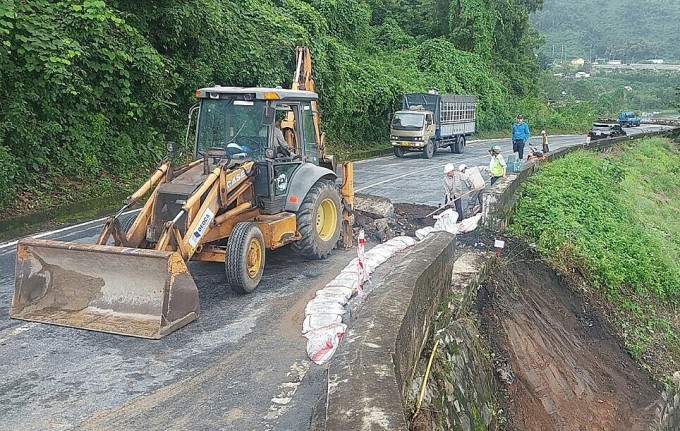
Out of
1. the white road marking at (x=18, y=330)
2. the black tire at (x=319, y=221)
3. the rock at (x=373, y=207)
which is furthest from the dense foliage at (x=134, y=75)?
the white road marking at (x=18, y=330)

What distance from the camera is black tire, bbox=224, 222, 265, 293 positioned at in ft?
24.6

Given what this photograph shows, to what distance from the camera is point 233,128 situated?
874 centimetres

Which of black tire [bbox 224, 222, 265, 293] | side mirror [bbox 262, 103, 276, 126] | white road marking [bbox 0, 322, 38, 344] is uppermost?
side mirror [bbox 262, 103, 276, 126]

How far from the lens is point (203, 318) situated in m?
7.18

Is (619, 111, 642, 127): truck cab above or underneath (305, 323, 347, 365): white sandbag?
underneath

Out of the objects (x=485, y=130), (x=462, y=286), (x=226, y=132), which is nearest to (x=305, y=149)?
(x=226, y=132)

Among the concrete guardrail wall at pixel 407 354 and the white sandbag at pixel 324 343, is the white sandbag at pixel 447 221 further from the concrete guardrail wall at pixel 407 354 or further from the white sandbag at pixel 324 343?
the white sandbag at pixel 324 343

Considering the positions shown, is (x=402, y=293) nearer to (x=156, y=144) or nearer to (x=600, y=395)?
(x=600, y=395)

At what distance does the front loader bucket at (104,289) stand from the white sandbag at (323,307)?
1.27 m

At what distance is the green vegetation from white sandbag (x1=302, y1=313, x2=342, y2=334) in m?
6.03

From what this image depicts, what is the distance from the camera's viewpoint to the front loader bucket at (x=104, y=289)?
6.32 m

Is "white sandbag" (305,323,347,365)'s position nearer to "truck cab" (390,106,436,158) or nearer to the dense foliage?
the dense foliage

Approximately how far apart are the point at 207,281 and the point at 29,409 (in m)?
3.38

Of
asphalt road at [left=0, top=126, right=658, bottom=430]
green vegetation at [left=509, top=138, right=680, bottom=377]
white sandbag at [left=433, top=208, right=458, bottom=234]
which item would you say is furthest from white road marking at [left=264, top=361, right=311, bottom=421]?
green vegetation at [left=509, top=138, right=680, bottom=377]
